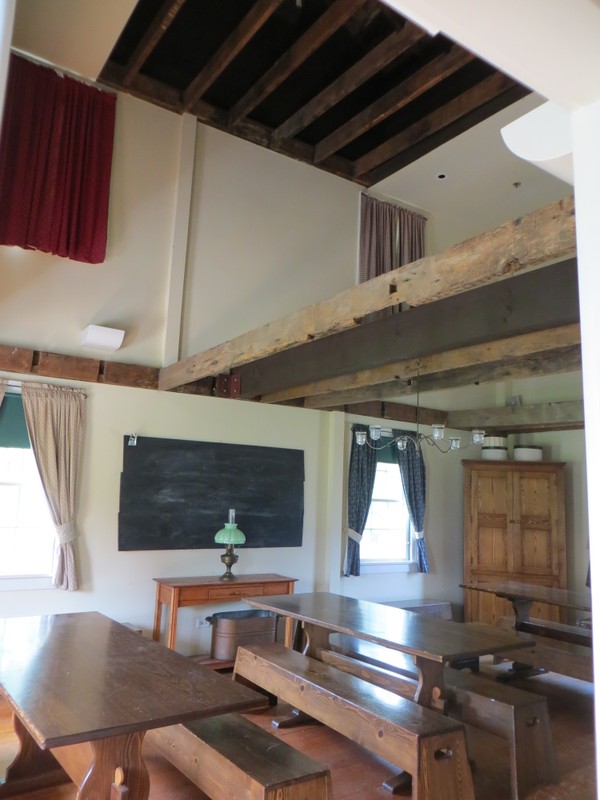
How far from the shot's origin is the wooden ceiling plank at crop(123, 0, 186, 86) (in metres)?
4.21

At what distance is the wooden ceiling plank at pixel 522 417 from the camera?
5.87m

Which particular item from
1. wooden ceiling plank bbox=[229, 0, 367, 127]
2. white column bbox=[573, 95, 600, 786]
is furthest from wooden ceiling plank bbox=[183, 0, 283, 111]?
white column bbox=[573, 95, 600, 786]

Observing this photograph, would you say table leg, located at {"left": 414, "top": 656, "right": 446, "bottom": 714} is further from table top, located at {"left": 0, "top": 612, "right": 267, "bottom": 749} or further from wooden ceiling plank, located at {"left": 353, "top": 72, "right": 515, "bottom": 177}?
wooden ceiling plank, located at {"left": 353, "top": 72, "right": 515, "bottom": 177}

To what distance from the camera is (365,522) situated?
6047 mm

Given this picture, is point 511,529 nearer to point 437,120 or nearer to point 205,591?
point 205,591

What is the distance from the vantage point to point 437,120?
5.39 m

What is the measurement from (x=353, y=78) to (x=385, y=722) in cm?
474

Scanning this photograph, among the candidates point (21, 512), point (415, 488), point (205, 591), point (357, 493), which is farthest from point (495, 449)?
point (21, 512)

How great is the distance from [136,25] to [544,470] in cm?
585

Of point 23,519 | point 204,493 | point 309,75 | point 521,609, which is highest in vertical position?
point 309,75

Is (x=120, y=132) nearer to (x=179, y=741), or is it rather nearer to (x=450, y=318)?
(x=450, y=318)

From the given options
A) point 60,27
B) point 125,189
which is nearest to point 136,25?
point 60,27

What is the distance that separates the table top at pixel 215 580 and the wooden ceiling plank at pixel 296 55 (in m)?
4.18

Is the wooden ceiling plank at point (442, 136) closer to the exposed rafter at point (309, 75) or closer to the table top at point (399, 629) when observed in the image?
the exposed rafter at point (309, 75)
